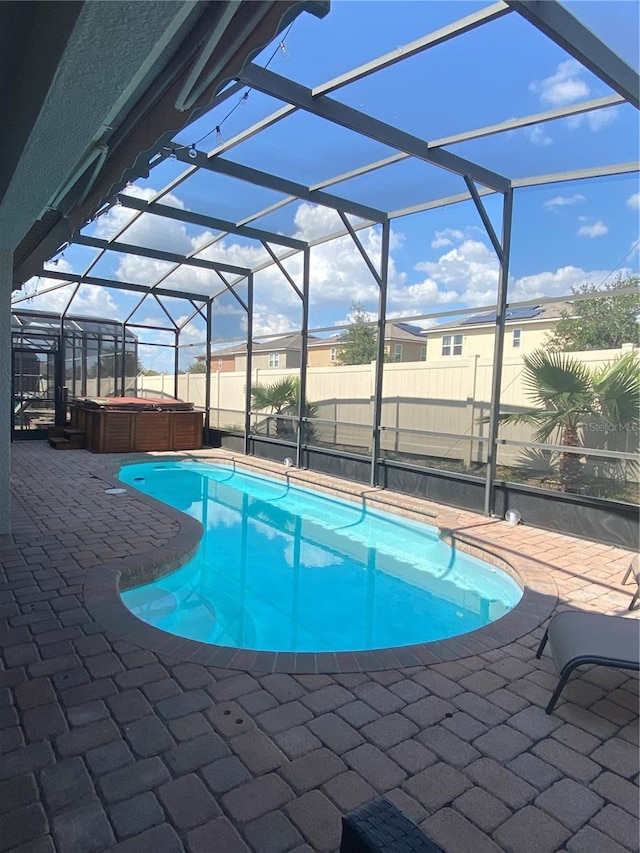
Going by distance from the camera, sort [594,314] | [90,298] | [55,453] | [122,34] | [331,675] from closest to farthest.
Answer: [122,34] < [331,675] < [594,314] < [55,453] < [90,298]

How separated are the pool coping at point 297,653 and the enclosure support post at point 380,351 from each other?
6.25 feet

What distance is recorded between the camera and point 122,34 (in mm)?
1497

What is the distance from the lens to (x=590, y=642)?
2.37 metres

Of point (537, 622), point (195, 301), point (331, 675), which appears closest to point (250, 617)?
point (331, 675)

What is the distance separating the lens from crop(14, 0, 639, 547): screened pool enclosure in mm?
3654

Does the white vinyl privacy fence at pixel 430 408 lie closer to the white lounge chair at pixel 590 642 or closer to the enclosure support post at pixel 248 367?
the enclosure support post at pixel 248 367

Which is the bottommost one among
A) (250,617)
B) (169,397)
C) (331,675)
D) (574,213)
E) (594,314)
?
(250,617)

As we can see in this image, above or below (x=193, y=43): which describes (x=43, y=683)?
below

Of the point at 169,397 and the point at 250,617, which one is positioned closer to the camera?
the point at 250,617

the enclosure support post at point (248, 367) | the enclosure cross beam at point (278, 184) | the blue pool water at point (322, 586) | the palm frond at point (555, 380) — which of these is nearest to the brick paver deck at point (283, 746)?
the blue pool water at point (322, 586)

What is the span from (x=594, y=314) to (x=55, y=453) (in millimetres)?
9628

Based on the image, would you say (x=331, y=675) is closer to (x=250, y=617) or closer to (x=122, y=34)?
(x=250, y=617)

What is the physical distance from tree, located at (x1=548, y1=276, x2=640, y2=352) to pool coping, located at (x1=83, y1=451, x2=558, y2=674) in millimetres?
2251

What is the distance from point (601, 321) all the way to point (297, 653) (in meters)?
4.43
